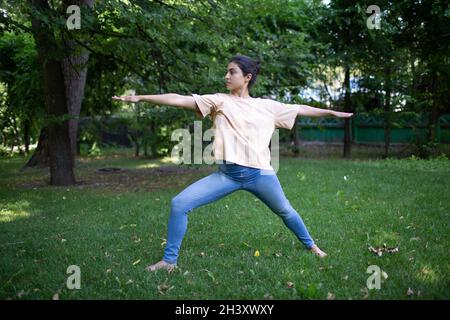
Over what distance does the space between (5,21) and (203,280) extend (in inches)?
219

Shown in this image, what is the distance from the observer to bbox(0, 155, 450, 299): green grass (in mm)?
3979

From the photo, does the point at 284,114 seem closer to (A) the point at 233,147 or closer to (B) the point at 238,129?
(B) the point at 238,129

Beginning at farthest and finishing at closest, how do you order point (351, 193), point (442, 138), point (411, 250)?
point (442, 138), point (351, 193), point (411, 250)

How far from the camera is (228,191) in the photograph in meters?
4.42

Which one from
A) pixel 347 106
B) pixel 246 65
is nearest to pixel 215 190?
pixel 246 65

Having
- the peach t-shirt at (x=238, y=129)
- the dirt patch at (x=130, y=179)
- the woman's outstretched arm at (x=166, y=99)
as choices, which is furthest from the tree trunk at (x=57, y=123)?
the peach t-shirt at (x=238, y=129)

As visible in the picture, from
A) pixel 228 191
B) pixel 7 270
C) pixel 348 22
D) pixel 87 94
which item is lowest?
pixel 7 270

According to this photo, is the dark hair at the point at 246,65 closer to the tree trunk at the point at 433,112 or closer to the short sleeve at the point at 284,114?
the short sleeve at the point at 284,114

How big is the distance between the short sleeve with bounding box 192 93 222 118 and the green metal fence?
13069 mm

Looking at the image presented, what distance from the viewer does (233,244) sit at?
540 cm

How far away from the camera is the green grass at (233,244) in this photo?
13.1ft

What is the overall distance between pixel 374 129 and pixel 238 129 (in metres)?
19.8
